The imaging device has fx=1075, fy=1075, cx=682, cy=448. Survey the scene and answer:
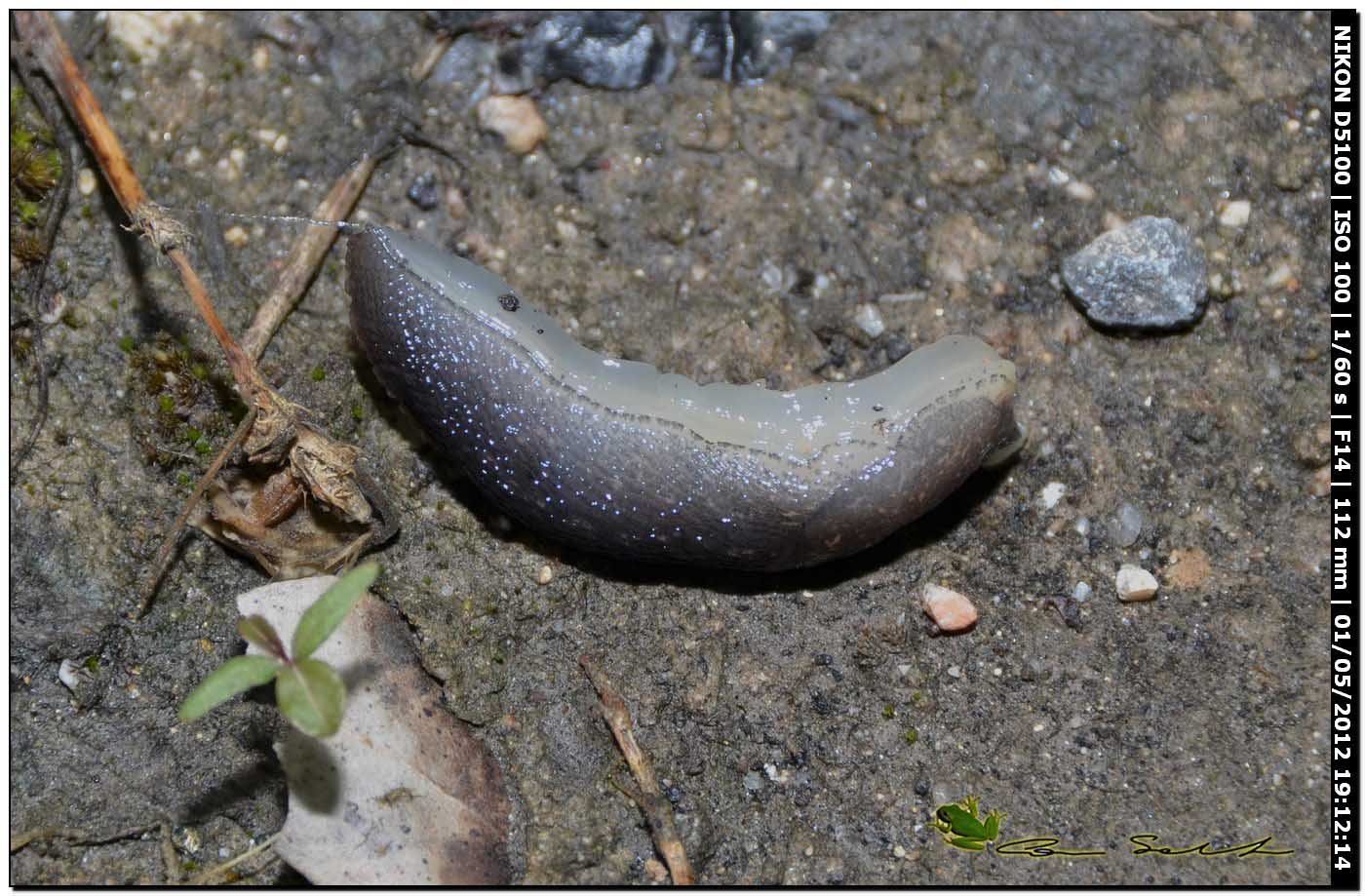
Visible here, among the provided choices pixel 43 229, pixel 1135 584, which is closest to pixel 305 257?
pixel 43 229

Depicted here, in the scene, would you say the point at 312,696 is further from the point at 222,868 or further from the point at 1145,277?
the point at 1145,277

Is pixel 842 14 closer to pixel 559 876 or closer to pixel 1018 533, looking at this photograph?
pixel 1018 533

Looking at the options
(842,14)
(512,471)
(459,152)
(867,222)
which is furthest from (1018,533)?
(459,152)

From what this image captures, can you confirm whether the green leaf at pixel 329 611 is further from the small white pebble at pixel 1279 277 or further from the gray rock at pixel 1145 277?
the small white pebble at pixel 1279 277

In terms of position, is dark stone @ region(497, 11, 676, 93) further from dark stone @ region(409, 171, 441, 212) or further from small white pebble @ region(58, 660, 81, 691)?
small white pebble @ region(58, 660, 81, 691)

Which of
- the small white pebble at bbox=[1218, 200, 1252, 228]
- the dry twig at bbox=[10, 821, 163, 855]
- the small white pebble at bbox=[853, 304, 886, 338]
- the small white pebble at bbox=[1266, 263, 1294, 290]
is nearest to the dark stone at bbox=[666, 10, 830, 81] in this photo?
the small white pebble at bbox=[853, 304, 886, 338]
